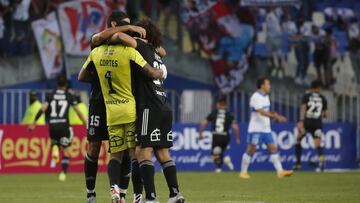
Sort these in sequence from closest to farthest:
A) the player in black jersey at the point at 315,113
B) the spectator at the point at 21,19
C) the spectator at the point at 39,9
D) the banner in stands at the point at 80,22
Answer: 1. the player in black jersey at the point at 315,113
2. the spectator at the point at 21,19
3. the spectator at the point at 39,9
4. the banner in stands at the point at 80,22

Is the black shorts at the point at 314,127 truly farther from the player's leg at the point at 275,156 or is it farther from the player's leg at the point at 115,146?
the player's leg at the point at 115,146

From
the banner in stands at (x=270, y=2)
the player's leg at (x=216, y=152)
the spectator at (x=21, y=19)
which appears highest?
the banner in stands at (x=270, y=2)

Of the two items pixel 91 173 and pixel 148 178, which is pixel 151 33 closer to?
pixel 148 178

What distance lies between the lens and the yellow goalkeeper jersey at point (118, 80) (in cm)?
1349

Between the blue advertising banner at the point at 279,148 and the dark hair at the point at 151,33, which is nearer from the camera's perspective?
the dark hair at the point at 151,33

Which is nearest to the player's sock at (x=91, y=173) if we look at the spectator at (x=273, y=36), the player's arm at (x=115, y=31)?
the player's arm at (x=115, y=31)

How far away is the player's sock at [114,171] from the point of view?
13570 millimetres

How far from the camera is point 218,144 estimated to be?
29.3m

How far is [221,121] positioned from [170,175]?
15.9 m

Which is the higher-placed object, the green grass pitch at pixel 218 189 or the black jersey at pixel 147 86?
the black jersey at pixel 147 86

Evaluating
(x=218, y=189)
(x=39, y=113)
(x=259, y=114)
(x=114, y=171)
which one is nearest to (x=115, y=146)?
(x=114, y=171)

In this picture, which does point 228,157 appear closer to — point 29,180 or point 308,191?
point 29,180

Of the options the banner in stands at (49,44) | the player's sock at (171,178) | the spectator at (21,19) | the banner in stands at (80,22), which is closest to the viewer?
the player's sock at (171,178)

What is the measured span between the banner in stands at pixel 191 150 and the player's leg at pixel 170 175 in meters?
15.1
